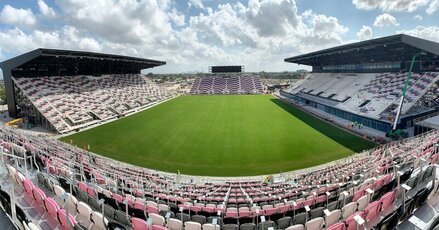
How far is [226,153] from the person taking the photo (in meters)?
22.5

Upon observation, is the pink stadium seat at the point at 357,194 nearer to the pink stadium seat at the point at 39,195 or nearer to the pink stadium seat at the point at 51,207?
the pink stadium seat at the point at 51,207

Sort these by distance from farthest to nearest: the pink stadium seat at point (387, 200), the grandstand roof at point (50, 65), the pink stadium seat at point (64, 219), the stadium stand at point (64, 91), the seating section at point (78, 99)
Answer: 1. the grandstand roof at point (50, 65)
2. the stadium stand at point (64, 91)
3. the seating section at point (78, 99)
4. the pink stadium seat at point (387, 200)
5. the pink stadium seat at point (64, 219)

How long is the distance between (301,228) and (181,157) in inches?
666

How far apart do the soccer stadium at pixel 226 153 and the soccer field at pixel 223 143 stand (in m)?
0.17

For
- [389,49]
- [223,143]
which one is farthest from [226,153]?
[389,49]

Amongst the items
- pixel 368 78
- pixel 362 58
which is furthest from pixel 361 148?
pixel 362 58

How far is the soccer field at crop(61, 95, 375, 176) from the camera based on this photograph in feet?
65.2

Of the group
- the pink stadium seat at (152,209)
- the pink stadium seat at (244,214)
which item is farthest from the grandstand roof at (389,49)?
the pink stadium seat at (152,209)

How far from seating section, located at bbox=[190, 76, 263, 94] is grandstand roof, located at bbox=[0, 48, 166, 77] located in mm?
32061

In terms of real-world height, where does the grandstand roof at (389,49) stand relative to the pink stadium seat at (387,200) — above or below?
above

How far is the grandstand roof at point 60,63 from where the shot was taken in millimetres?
34656

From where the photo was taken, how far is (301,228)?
541cm

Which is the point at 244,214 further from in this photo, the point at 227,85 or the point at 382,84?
the point at 227,85

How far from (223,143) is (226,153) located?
10.1 ft
